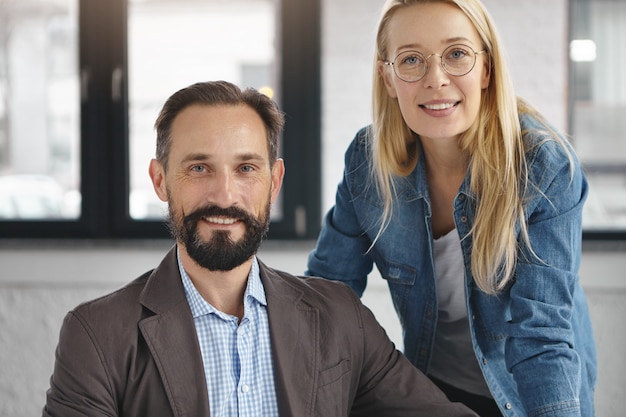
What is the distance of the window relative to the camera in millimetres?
3377

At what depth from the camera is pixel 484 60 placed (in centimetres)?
162

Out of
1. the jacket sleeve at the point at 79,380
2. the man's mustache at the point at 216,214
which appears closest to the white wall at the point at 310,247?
the man's mustache at the point at 216,214

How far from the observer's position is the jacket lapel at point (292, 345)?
1.51 m

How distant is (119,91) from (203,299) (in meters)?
2.11

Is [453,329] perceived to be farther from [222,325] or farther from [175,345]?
[175,345]

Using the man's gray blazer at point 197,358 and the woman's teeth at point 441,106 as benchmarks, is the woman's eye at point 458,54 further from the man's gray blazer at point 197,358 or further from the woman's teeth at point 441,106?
the man's gray blazer at point 197,358

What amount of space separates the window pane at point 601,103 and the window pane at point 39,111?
2.10m

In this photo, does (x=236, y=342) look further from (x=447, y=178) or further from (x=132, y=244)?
(x=132, y=244)

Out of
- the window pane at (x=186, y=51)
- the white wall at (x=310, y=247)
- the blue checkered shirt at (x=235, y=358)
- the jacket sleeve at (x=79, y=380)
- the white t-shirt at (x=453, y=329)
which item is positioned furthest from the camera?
the window pane at (x=186, y=51)

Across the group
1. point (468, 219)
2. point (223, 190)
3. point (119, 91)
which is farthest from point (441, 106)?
point (119, 91)

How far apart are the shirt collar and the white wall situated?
169cm

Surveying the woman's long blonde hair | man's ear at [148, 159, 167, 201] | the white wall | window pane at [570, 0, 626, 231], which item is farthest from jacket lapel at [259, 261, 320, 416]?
window pane at [570, 0, 626, 231]

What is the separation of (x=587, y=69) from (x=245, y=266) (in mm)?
2242

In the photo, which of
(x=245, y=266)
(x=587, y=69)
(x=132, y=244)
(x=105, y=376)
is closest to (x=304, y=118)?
(x=132, y=244)
